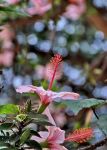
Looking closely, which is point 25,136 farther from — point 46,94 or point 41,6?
point 41,6

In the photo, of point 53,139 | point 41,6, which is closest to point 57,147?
point 53,139

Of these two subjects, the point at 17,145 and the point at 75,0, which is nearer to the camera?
the point at 17,145

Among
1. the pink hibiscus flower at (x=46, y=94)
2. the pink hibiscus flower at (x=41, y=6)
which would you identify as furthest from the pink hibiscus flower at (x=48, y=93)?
the pink hibiscus flower at (x=41, y=6)

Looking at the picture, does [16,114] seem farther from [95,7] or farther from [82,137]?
[95,7]

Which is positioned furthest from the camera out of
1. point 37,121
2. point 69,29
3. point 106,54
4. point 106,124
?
point 69,29

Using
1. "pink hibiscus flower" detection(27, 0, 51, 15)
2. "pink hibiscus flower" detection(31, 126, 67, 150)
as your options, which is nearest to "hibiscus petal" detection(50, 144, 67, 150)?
"pink hibiscus flower" detection(31, 126, 67, 150)

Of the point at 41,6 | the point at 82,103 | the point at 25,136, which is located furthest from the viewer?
the point at 41,6

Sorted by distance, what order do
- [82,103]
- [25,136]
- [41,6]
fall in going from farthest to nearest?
[41,6] → [82,103] → [25,136]

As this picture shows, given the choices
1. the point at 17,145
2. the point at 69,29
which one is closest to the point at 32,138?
the point at 17,145

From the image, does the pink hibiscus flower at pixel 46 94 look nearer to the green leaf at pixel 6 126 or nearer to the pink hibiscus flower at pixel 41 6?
the green leaf at pixel 6 126

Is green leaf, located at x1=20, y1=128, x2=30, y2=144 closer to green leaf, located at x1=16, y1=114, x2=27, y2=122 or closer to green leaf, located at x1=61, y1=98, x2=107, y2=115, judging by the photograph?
green leaf, located at x1=16, y1=114, x2=27, y2=122

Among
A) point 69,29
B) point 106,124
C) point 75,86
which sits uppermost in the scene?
point 106,124
